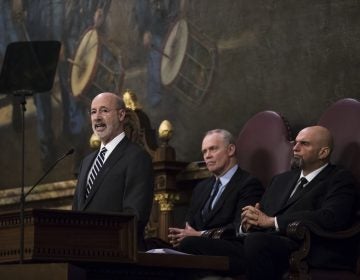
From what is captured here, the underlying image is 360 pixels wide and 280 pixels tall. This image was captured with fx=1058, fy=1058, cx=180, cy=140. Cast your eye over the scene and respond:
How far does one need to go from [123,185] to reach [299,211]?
1.26 metres

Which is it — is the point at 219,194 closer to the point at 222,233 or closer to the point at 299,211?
the point at 222,233

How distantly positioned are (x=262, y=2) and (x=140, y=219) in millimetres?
3147

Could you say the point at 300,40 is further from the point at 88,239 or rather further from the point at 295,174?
the point at 88,239

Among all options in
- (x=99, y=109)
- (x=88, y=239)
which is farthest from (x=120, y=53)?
(x=88, y=239)

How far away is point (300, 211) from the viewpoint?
7.27m

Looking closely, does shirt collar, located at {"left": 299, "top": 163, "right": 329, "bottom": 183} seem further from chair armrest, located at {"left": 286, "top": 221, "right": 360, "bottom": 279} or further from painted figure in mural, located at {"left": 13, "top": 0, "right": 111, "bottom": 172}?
painted figure in mural, located at {"left": 13, "top": 0, "right": 111, "bottom": 172}

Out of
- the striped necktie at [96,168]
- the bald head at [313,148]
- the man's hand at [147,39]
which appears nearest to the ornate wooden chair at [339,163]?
the bald head at [313,148]

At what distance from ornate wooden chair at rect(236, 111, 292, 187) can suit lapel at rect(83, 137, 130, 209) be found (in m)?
1.59

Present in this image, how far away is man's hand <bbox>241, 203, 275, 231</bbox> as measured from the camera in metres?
7.37

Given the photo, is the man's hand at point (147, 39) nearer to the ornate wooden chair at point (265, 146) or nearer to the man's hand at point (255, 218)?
the ornate wooden chair at point (265, 146)

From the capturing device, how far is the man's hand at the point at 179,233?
A: 7956 mm

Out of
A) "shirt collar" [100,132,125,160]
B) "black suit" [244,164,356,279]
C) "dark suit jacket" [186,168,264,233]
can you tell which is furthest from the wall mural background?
"shirt collar" [100,132,125,160]

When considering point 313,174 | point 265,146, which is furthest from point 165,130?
point 313,174

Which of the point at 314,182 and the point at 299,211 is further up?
the point at 314,182
